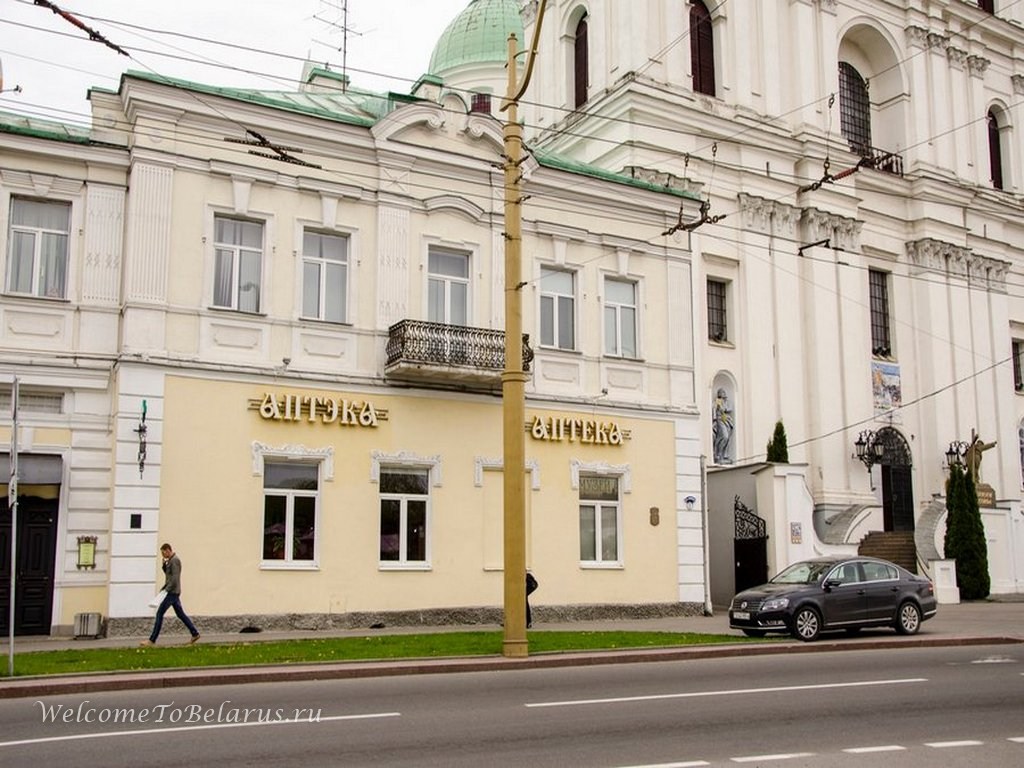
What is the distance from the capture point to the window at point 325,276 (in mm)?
22734

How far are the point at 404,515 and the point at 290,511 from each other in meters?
2.49

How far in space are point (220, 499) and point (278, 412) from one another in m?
2.01

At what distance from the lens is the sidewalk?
522 inches

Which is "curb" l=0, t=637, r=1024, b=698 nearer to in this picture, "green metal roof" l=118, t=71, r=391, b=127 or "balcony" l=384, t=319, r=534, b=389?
"balcony" l=384, t=319, r=534, b=389

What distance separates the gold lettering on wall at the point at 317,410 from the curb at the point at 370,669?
25.0 feet

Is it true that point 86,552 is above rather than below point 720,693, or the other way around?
above

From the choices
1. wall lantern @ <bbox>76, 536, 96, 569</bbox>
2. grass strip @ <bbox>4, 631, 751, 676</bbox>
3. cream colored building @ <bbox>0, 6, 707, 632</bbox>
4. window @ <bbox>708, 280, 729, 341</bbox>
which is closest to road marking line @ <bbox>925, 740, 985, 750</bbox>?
grass strip @ <bbox>4, 631, 751, 676</bbox>

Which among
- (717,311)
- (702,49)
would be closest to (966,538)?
(717,311)

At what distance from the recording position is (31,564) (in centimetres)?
1998

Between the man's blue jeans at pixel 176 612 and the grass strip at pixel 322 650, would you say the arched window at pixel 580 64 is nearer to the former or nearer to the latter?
the grass strip at pixel 322 650

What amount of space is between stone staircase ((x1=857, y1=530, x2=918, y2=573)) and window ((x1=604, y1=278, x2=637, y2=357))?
1386cm

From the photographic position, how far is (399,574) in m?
22.5

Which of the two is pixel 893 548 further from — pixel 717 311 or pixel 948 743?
pixel 948 743

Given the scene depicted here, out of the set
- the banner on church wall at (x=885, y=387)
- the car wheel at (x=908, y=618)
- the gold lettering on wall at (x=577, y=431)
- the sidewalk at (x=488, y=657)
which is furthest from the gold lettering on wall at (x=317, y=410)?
the banner on church wall at (x=885, y=387)
